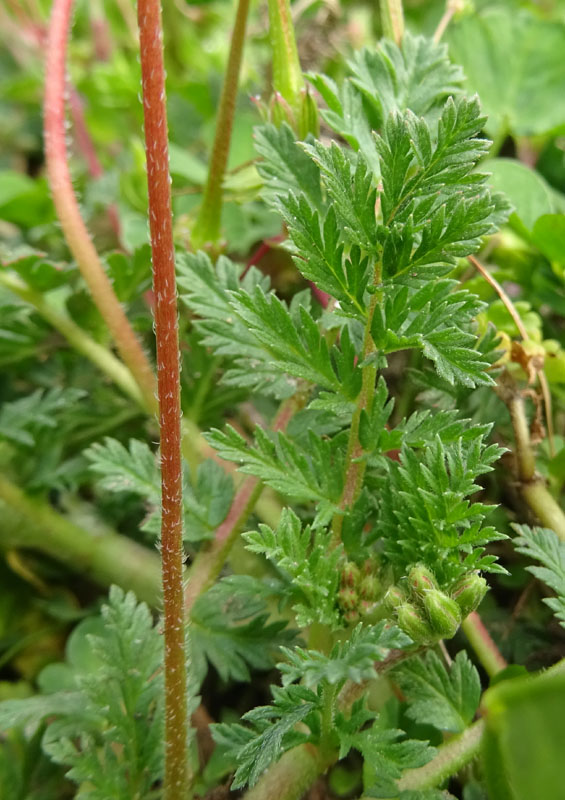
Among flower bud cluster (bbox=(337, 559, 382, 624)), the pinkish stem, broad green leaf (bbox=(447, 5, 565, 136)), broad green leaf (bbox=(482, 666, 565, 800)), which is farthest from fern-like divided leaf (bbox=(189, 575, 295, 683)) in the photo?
the pinkish stem

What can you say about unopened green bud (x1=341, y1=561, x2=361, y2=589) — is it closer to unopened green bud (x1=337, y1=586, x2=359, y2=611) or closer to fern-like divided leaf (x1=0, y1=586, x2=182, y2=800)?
unopened green bud (x1=337, y1=586, x2=359, y2=611)

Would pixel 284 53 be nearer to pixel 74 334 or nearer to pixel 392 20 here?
pixel 392 20

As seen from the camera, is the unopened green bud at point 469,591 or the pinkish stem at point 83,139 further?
the pinkish stem at point 83,139

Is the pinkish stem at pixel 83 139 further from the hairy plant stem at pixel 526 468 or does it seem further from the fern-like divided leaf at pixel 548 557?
the fern-like divided leaf at pixel 548 557

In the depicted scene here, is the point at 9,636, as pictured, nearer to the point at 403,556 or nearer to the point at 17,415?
the point at 17,415

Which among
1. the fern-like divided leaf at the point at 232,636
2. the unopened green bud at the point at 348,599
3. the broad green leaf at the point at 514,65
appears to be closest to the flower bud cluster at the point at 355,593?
the unopened green bud at the point at 348,599

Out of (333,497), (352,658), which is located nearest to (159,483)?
(333,497)

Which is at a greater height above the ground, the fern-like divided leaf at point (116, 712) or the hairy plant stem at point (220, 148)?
the hairy plant stem at point (220, 148)
